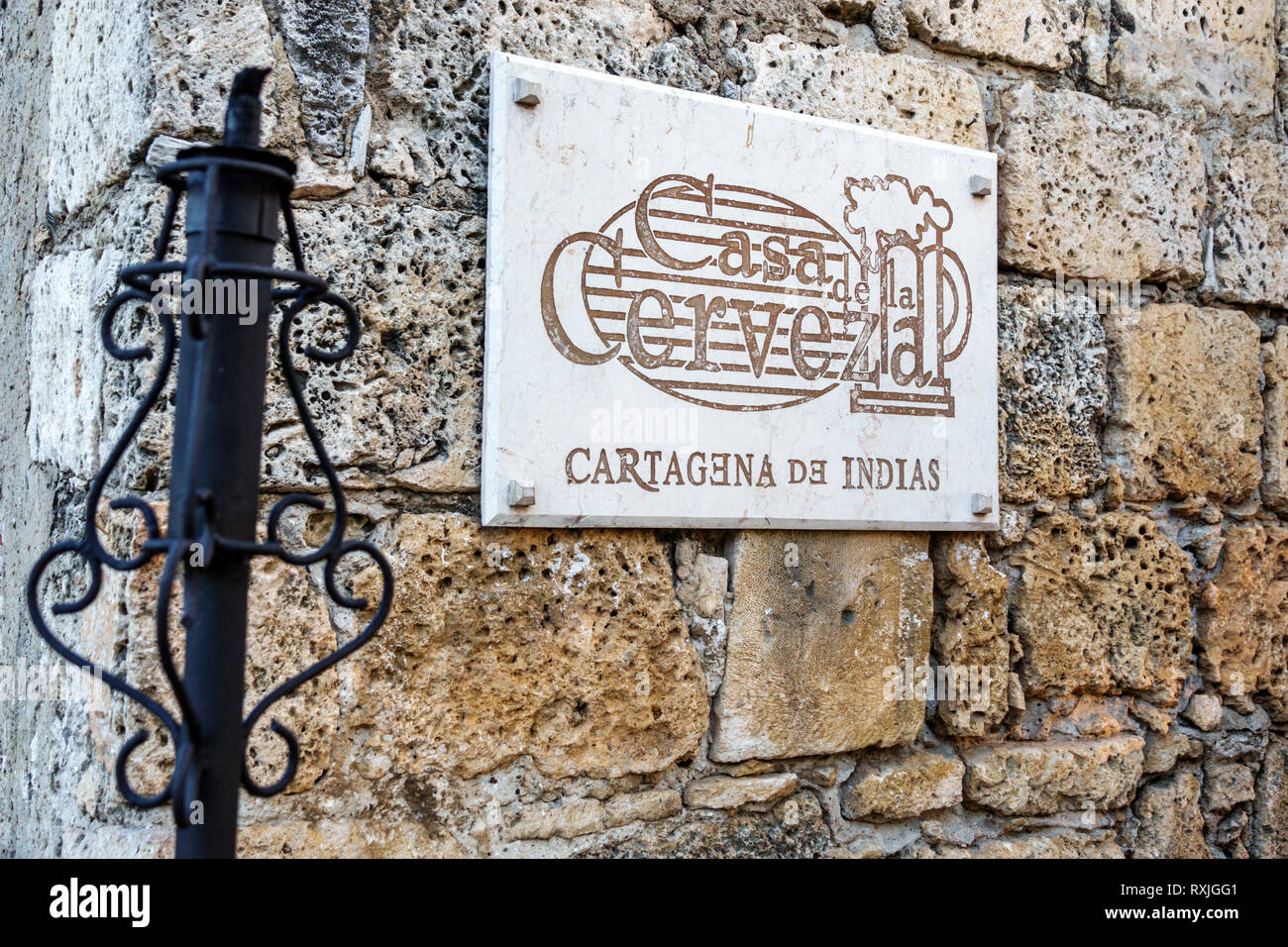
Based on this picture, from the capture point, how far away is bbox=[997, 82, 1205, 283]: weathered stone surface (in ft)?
7.56

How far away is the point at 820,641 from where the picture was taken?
1.99m

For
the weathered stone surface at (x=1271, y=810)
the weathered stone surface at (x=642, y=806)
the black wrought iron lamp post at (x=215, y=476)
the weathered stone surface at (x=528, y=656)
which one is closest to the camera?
the black wrought iron lamp post at (x=215, y=476)

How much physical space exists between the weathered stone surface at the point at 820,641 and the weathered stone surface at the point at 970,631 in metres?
0.06

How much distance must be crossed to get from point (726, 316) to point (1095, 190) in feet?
3.33

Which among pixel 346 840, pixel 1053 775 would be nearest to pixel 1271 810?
pixel 1053 775

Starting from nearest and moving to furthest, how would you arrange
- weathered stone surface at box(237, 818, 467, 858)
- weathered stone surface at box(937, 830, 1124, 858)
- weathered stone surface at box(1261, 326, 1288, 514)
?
weathered stone surface at box(237, 818, 467, 858), weathered stone surface at box(937, 830, 1124, 858), weathered stone surface at box(1261, 326, 1288, 514)

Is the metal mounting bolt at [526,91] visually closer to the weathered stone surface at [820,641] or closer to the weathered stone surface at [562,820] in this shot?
the weathered stone surface at [820,641]

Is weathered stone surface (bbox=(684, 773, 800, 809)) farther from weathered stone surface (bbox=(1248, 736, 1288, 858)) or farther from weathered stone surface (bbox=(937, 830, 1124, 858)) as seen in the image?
weathered stone surface (bbox=(1248, 736, 1288, 858))

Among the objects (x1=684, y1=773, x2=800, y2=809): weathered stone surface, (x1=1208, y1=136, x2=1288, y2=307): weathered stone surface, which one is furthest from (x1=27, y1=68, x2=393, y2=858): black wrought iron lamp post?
(x1=1208, y1=136, x2=1288, y2=307): weathered stone surface

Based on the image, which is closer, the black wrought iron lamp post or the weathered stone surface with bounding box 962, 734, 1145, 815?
the black wrought iron lamp post

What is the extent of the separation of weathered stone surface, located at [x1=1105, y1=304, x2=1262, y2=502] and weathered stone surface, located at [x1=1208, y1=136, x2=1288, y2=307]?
85mm

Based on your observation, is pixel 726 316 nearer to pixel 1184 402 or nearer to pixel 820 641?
pixel 820 641

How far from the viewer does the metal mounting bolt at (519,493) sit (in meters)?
1.71

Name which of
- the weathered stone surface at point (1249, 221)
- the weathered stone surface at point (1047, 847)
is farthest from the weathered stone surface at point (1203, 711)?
the weathered stone surface at point (1249, 221)
